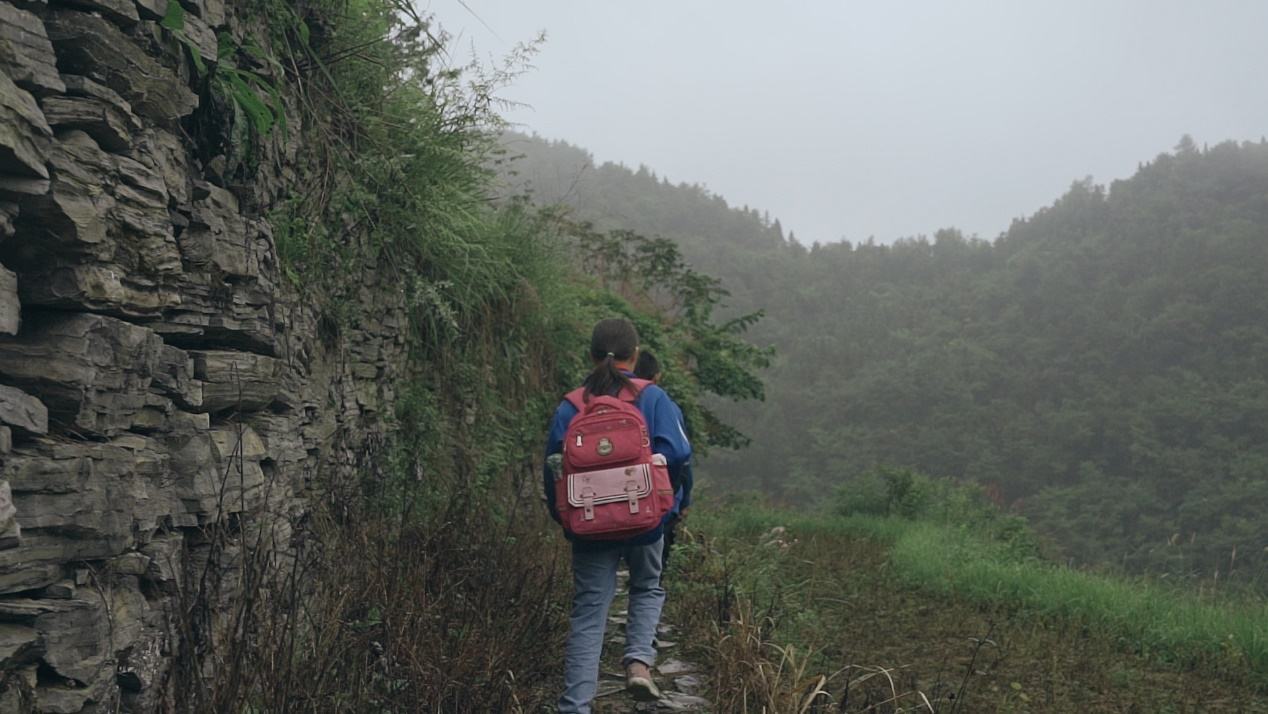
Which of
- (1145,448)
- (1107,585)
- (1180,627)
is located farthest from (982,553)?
(1145,448)

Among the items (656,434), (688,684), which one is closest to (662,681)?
(688,684)

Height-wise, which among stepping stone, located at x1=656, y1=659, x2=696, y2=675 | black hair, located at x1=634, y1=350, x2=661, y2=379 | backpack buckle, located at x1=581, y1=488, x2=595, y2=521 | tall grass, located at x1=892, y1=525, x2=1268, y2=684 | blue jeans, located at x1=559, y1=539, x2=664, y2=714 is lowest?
tall grass, located at x1=892, y1=525, x2=1268, y2=684

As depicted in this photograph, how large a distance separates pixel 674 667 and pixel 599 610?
1524mm

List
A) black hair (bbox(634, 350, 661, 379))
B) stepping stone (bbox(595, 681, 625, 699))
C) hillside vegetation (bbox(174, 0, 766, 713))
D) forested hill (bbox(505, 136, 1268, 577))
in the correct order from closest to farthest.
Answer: hillside vegetation (bbox(174, 0, 766, 713))
stepping stone (bbox(595, 681, 625, 699))
black hair (bbox(634, 350, 661, 379))
forested hill (bbox(505, 136, 1268, 577))

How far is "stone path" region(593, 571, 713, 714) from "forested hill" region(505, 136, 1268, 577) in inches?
938

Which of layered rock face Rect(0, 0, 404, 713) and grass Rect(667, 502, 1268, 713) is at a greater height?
layered rock face Rect(0, 0, 404, 713)

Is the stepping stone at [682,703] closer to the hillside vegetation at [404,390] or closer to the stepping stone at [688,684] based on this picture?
the stepping stone at [688,684]

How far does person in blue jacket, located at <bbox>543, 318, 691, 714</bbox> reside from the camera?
396 cm

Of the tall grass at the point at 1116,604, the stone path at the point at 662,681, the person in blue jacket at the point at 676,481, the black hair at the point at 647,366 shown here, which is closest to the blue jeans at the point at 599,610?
the person in blue jacket at the point at 676,481

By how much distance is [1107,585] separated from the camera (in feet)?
26.1

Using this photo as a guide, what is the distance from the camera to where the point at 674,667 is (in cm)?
538

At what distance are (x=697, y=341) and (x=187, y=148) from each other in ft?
42.3

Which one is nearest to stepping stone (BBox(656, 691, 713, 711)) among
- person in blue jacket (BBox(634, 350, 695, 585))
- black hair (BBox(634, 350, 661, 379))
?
person in blue jacket (BBox(634, 350, 695, 585))

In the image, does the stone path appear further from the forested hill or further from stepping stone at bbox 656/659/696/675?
the forested hill
